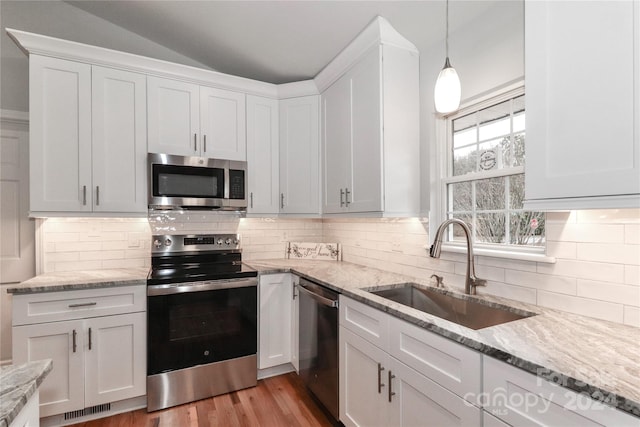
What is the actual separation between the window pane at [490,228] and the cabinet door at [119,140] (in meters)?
2.43

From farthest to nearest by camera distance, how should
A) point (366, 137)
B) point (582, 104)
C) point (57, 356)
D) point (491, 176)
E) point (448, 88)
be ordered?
point (366, 137) → point (57, 356) → point (491, 176) → point (448, 88) → point (582, 104)

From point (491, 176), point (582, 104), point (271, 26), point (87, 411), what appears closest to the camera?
point (582, 104)

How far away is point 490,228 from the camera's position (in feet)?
6.23

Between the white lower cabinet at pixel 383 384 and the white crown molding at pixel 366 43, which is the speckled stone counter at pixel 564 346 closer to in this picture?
the white lower cabinet at pixel 383 384

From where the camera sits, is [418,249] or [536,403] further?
[418,249]

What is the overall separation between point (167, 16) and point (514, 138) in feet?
8.69

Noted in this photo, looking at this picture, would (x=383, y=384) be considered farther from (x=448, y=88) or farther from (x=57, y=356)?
(x=57, y=356)

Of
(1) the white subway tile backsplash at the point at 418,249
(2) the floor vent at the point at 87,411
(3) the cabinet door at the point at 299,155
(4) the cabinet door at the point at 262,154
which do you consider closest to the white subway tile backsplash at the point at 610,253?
(1) the white subway tile backsplash at the point at 418,249

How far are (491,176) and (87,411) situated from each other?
3.03 meters

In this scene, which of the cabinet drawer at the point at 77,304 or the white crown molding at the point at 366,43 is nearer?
the cabinet drawer at the point at 77,304

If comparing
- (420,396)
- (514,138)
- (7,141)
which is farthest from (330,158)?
(7,141)

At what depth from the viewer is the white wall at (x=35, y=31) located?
2580 mm

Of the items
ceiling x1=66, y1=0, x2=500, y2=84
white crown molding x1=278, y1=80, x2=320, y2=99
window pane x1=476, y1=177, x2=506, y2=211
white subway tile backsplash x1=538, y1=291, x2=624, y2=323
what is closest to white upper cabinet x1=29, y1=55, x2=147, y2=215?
ceiling x1=66, y1=0, x2=500, y2=84

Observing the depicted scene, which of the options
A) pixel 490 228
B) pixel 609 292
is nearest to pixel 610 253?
pixel 609 292
